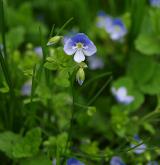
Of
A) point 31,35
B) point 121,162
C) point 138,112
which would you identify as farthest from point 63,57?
point 31,35

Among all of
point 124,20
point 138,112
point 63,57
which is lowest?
point 138,112

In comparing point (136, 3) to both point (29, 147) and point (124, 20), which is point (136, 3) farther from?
point (29, 147)

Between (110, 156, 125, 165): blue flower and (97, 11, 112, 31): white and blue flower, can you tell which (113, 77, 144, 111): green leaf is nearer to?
(110, 156, 125, 165): blue flower

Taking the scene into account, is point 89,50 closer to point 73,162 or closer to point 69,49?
point 69,49

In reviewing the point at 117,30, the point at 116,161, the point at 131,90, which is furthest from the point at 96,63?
the point at 116,161

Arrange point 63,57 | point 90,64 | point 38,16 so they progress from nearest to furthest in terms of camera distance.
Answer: point 63,57 < point 90,64 < point 38,16

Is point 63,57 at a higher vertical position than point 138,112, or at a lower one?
higher

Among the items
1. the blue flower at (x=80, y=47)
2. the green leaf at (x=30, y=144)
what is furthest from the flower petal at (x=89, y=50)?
the green leaf at (x=30, y=144)

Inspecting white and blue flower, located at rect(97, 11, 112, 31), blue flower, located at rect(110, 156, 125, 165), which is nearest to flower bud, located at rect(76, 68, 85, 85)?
blue flower, located at rect(110, 156, 125, 165)
